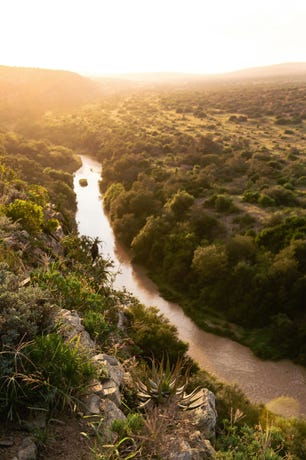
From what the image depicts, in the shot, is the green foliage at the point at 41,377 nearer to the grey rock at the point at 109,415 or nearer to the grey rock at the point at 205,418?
the grey rock at the point at 109,415

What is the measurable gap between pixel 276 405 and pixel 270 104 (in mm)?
100730

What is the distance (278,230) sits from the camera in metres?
36.4

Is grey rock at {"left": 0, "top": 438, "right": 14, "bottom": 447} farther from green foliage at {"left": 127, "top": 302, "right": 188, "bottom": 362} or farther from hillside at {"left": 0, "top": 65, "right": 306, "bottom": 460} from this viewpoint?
green foliage at {"left": 127, "top": 302, "right": 188, "bottom": 362}

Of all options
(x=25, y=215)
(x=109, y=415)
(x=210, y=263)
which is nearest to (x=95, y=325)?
(x=109, y=415)

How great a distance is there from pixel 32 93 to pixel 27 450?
166630 millimetres

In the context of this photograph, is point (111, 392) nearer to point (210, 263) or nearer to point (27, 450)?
point (27, 450)

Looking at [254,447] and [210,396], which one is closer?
[254,447]

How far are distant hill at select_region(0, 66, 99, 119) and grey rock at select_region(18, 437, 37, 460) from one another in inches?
4723

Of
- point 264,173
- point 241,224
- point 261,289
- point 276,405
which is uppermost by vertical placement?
point 264,173

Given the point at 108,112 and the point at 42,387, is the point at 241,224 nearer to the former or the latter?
the point at 42,387

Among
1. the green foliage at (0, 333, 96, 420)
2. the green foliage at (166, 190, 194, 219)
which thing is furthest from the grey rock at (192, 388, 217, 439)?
the green foliage at (166, 190, 194, 219)

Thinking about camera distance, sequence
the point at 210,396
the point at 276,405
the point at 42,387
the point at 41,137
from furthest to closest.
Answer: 1. the point at 41,137
2. the point at 276,405
3. the point at 210,396
4. the point at 42,387

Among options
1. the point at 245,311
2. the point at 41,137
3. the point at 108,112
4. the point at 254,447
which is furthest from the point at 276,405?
the point at 108,112

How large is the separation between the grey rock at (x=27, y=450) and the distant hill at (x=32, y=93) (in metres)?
120
